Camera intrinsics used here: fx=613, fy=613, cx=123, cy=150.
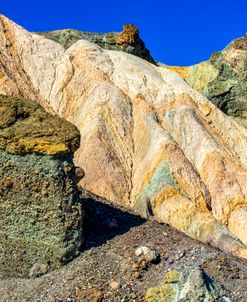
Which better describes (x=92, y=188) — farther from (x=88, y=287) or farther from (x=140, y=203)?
(x=88, y=287)

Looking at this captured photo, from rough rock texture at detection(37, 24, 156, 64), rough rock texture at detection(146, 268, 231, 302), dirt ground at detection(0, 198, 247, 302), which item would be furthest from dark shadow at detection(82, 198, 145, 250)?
rough rock texture at detection(37, 24, 156, 64)

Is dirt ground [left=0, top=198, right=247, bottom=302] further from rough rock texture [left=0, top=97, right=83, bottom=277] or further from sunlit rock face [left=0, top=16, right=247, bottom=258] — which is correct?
sunlit rock face [left=0, top=16, right=247, bottom=258]

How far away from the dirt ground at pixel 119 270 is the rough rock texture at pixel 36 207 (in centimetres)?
40

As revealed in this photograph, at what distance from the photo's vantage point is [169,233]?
16.1m

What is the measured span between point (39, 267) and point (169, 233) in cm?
361

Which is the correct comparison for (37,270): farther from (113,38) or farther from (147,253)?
(113,38)

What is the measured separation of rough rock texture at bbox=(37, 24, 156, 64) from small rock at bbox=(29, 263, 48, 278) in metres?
25.8

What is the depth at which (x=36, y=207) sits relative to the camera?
14.6 metres

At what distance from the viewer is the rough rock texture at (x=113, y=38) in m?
38.8

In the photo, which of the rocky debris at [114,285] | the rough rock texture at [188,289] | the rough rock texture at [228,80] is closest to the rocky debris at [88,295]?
the rocky debris at [114,285]

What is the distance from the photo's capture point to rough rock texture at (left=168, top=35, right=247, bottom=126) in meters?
43.3

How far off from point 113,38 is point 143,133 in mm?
12773

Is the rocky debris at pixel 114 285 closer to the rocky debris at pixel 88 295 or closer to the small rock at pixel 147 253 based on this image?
the rocky debris at pixel 88 295

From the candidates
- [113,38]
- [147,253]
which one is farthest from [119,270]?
[113,38]
